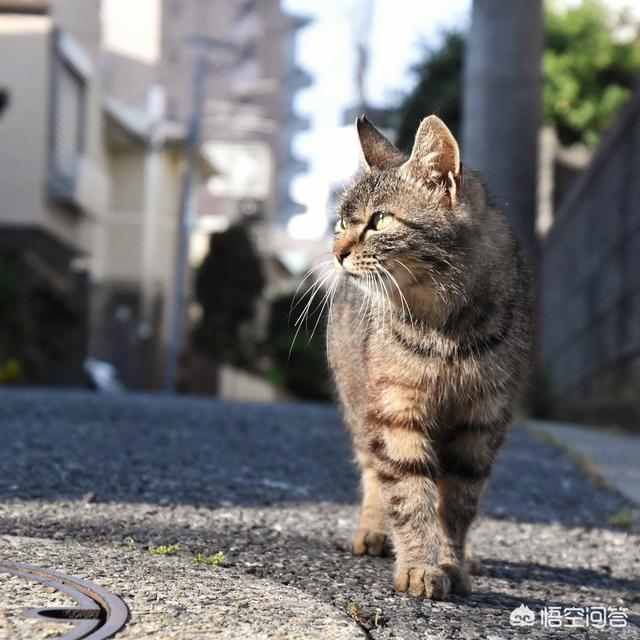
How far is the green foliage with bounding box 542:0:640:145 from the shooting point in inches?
740

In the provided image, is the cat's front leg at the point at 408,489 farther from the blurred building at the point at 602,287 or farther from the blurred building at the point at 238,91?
the blurred building at the point at 238,91

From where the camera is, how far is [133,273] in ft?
97.7

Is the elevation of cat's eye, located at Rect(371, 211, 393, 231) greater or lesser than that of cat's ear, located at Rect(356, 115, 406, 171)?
lesser

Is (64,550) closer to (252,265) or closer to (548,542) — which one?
(548,542)

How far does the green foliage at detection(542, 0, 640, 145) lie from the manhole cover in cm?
1744

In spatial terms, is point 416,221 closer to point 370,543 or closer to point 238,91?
point 370,543

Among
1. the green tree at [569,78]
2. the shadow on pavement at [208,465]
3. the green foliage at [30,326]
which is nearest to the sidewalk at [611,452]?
the shadow on pavement at [208,465]

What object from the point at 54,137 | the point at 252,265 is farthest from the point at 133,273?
the point at 54,137

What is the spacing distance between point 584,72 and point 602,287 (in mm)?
9500

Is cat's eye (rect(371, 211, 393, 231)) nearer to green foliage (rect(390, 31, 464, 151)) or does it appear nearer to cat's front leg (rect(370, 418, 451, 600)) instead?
cat's front leg (rect(370, 418, 451, 600))

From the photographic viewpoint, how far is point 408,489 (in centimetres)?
325

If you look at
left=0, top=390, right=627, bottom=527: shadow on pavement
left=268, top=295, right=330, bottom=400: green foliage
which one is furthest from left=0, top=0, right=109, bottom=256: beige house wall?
left=0, top=390, right=627, bottom=527: shadow on pavement

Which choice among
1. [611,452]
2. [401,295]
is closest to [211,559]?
[401,295]

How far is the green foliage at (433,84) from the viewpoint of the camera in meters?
18.7
